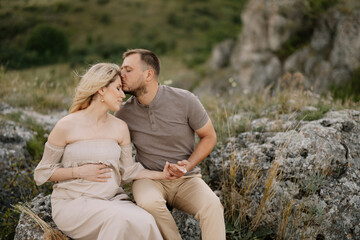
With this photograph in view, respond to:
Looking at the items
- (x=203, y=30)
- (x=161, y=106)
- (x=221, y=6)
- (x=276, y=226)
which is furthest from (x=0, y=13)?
(x=221, y=6)

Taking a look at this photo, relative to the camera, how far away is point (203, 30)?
40406 mm

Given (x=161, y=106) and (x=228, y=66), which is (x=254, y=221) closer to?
(x=161, y=106)

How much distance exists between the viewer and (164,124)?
3.48 meters

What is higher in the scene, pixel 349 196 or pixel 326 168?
pixel 326 168

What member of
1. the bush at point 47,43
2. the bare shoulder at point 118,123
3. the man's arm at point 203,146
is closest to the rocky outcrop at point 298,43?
the man's arm at point 203,146

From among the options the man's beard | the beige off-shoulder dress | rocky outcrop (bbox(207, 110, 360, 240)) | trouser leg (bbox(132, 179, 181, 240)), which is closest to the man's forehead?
the man's beard

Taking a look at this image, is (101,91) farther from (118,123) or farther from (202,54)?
(202,54)

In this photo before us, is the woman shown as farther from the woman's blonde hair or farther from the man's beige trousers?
the man's beige trousers

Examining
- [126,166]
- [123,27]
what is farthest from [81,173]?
[123,27]

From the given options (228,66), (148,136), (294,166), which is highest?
(148,136)

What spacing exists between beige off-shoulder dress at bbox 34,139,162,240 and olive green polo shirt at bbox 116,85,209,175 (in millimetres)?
231

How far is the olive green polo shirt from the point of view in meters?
3.49

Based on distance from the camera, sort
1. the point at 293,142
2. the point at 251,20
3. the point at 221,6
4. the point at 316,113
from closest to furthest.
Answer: the point at 293,142, the point at 316,113, the point at 251,20, the point at 221,6

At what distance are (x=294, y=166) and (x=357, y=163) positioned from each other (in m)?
0.84
